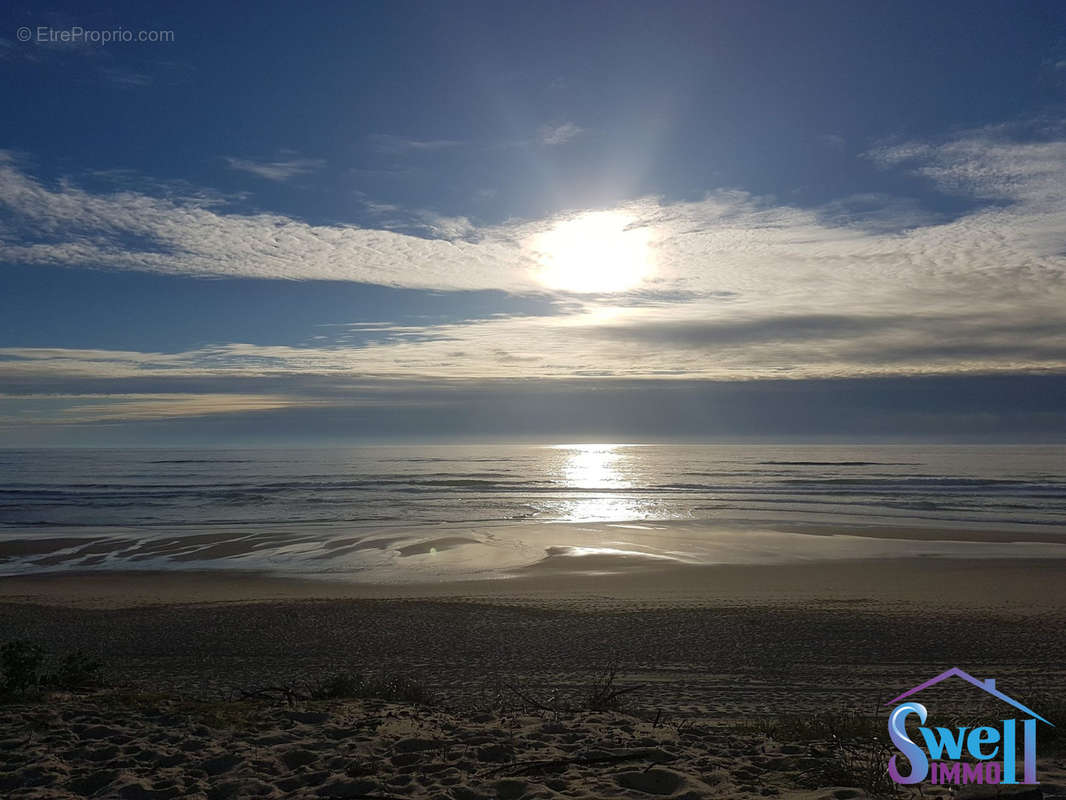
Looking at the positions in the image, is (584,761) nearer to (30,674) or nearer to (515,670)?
(515,670)

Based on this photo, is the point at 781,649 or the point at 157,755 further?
the point at 781,649

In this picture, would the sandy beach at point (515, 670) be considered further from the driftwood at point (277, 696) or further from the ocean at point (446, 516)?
the ocean at point (446, 516)

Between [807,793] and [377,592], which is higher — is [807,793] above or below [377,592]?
above

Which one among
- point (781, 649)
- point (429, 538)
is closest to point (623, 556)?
point (429, 538)

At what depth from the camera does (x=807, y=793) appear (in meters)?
5.21

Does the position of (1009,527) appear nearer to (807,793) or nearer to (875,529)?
(875,529)

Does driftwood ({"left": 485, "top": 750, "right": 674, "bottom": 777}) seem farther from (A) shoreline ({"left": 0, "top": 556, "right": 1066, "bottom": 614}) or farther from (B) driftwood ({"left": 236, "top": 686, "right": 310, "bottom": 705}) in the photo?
(A) shoreline ({"left": 0, "top": 556, "right": 1066, "bottom": 614})

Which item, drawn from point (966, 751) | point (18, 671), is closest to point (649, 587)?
point (966, 751)

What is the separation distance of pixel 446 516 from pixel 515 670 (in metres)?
25.9

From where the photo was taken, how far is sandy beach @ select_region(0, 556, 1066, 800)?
226 inches

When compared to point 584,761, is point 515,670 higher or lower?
lower

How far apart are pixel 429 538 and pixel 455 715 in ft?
69.0

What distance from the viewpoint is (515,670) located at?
1082cm

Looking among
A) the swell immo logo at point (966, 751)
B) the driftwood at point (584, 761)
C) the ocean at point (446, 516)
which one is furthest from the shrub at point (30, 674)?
the ocean at point (446, 516)
